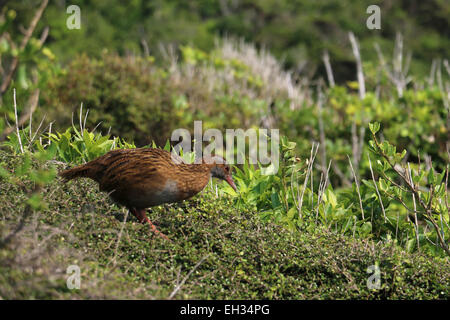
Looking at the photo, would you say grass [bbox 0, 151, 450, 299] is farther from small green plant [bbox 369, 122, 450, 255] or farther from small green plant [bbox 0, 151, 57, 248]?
small green plant [bbox 369, 122, 450, 255]

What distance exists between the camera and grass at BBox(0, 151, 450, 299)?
346 cm

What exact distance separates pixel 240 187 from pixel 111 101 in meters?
3.98

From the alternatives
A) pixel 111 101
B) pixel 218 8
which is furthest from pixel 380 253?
pixel 218 8

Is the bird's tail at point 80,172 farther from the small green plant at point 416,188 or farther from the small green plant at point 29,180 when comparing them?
the small green plant at point 416,188

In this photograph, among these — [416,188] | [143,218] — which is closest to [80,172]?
[143,218]

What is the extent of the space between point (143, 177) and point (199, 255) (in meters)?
0.69

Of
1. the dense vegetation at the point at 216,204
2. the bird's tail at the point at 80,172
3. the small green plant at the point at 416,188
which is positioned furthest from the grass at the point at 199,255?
the small green plant at the point at 416,188

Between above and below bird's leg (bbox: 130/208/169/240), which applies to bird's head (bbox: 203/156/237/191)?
above

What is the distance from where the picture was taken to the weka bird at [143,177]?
378 centimetres

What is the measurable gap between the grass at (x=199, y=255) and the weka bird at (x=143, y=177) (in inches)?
8.1

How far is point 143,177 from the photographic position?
149 inches

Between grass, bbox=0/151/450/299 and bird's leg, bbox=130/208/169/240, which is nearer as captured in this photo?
grass, bbox=0/151/450/299

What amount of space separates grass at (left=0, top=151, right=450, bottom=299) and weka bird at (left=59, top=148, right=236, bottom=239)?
0.68 feet

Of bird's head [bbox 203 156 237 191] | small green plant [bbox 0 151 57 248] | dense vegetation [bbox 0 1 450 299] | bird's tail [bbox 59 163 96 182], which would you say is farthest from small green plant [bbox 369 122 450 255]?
small green plant [bbox 0 151 57 248]
